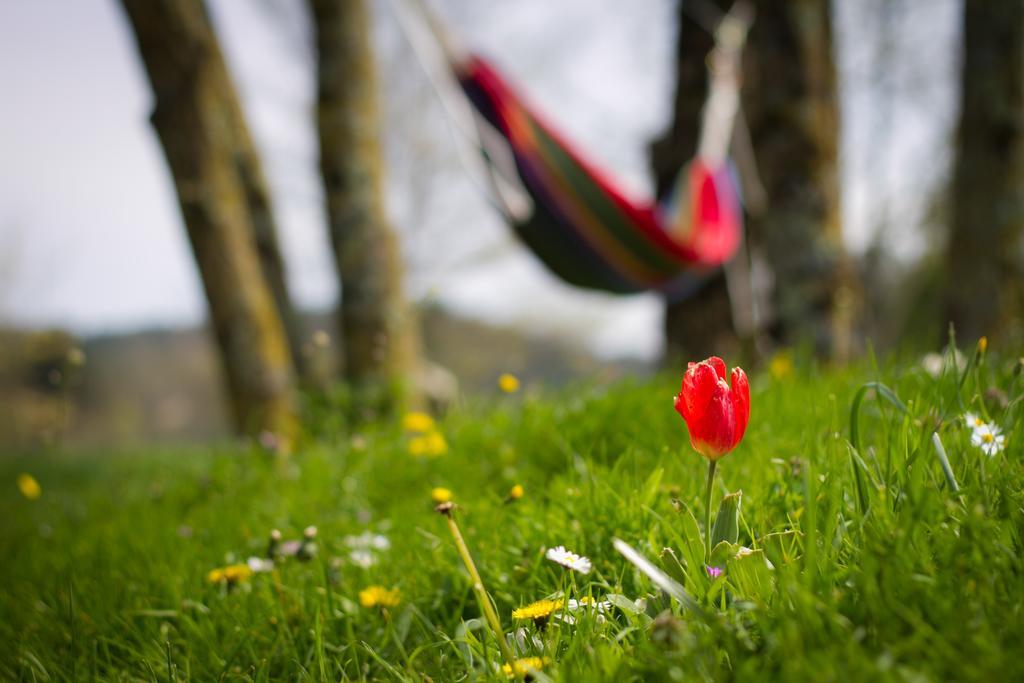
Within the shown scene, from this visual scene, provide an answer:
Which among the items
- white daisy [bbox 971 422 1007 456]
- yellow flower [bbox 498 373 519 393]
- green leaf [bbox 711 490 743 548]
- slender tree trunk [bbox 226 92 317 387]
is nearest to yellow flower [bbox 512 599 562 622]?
green leaf [bbox 711 490 743 548]

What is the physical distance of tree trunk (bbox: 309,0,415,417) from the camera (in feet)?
12.3

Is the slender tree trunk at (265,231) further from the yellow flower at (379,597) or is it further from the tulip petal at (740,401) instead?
the tulip petal at (740,401)

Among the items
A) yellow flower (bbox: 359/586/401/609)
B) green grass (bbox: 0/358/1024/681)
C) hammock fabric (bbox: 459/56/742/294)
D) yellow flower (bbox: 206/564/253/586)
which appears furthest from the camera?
hammock fabric (bbox: 459/56/742/294)

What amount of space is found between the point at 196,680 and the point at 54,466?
7.85 m

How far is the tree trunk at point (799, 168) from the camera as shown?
11.2ft

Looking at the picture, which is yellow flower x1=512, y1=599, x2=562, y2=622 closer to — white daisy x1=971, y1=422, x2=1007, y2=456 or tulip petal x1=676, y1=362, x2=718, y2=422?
tulip petal x1=676, y1=362, x2=718, y2=422

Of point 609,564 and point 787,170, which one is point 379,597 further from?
point 787,170

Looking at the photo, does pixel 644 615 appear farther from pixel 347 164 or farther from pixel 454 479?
pixel 347 164

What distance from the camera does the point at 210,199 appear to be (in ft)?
10.8

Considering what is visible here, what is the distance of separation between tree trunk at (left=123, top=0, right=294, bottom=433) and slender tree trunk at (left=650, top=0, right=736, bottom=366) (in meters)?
2.04

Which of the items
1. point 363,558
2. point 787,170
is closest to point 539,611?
point 363,558

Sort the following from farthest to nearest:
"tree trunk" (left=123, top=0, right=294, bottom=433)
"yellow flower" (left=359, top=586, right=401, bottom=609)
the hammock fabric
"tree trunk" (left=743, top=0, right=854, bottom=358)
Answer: "tree trunk" (left=743, top=0, right=854, bottom=358) < "tree trunk" (left=123, top=0, right=294, bottom=433) < the hammock fabric < "yellow flower" (left=359, top=586, right=401, bottom=609)

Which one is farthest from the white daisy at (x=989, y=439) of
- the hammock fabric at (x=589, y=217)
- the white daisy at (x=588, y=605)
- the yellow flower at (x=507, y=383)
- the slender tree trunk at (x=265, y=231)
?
the slender tree trunk at (x=265, y=231)

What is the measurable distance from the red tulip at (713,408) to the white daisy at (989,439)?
14.4 inches
